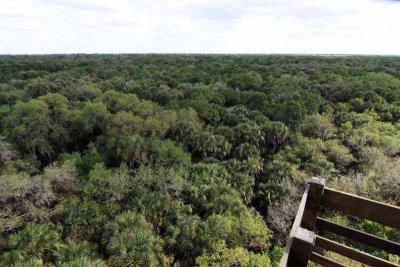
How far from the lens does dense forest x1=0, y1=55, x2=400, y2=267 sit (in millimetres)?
19134

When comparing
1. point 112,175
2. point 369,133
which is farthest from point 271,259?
point 369,133

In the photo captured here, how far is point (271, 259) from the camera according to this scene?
1888cm

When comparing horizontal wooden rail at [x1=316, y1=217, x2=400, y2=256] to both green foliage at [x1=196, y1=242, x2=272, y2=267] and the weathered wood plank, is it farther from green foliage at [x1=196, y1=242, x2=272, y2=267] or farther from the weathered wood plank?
green foliage at [x1=196, y1=242, x2=272, y2=267]

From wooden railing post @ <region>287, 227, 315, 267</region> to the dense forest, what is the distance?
15.6m

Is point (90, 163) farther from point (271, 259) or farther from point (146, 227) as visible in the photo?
point (271, 259)

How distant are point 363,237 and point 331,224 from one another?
0.41 metres

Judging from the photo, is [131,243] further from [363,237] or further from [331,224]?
[363,237]

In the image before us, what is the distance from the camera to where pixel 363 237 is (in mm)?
3783

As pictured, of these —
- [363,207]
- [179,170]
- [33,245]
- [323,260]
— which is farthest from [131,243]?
[363,207]

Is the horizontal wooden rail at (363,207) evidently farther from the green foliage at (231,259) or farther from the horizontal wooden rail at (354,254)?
the green foliage at (231,259)

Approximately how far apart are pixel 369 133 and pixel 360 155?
4.42 meters

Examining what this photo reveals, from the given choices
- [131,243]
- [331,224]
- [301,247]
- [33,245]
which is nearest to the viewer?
[301,247]

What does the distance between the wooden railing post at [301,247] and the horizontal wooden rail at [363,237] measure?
89cm

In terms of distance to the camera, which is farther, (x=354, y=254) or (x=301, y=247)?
(x=354, y=254)
